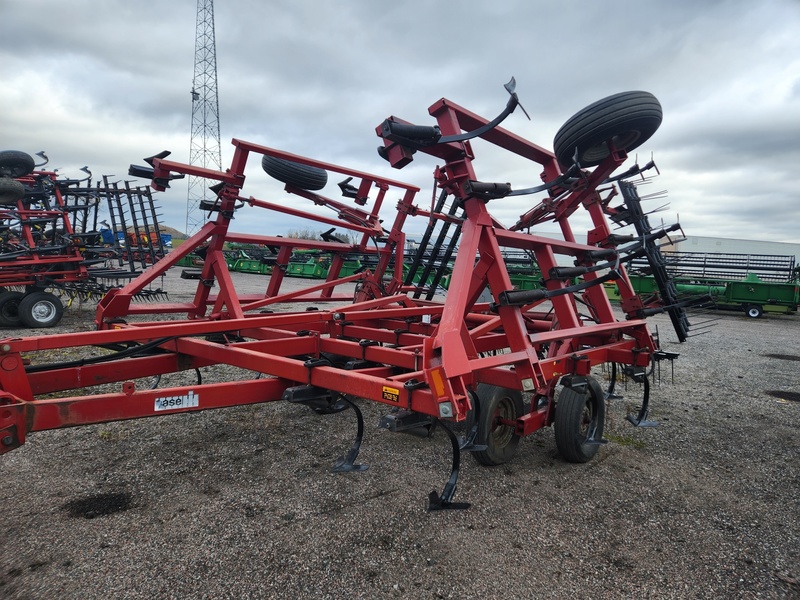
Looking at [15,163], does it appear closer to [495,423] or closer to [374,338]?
[374,338]

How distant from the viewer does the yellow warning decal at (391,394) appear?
8.03 feet

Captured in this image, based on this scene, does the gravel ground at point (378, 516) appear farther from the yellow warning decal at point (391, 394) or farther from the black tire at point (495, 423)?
the yellow warning decal at point (391, 394)

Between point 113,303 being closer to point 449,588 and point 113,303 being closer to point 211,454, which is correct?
point 211,454

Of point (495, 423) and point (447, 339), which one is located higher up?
point (447, 339)

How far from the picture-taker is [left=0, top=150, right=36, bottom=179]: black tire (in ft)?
29.0

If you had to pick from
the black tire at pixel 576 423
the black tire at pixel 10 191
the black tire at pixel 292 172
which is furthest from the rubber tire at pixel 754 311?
the black tire at pixel 10 191

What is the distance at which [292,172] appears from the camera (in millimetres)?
5238

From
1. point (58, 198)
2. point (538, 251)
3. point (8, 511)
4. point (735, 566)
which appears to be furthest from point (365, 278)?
point (58, 198)

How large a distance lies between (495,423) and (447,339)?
4.46ft

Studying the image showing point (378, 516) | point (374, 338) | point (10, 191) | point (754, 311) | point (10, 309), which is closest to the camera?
point (378, 516)

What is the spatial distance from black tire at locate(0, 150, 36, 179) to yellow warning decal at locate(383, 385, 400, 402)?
9.93 m

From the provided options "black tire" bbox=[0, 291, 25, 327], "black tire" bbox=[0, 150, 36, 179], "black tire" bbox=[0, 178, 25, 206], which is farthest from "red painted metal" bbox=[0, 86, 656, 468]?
"black tire" bbox=[0, 150, 36, 179]

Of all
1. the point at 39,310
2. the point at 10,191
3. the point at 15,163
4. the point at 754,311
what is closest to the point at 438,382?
the point at 10,191

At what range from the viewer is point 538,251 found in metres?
3.58
